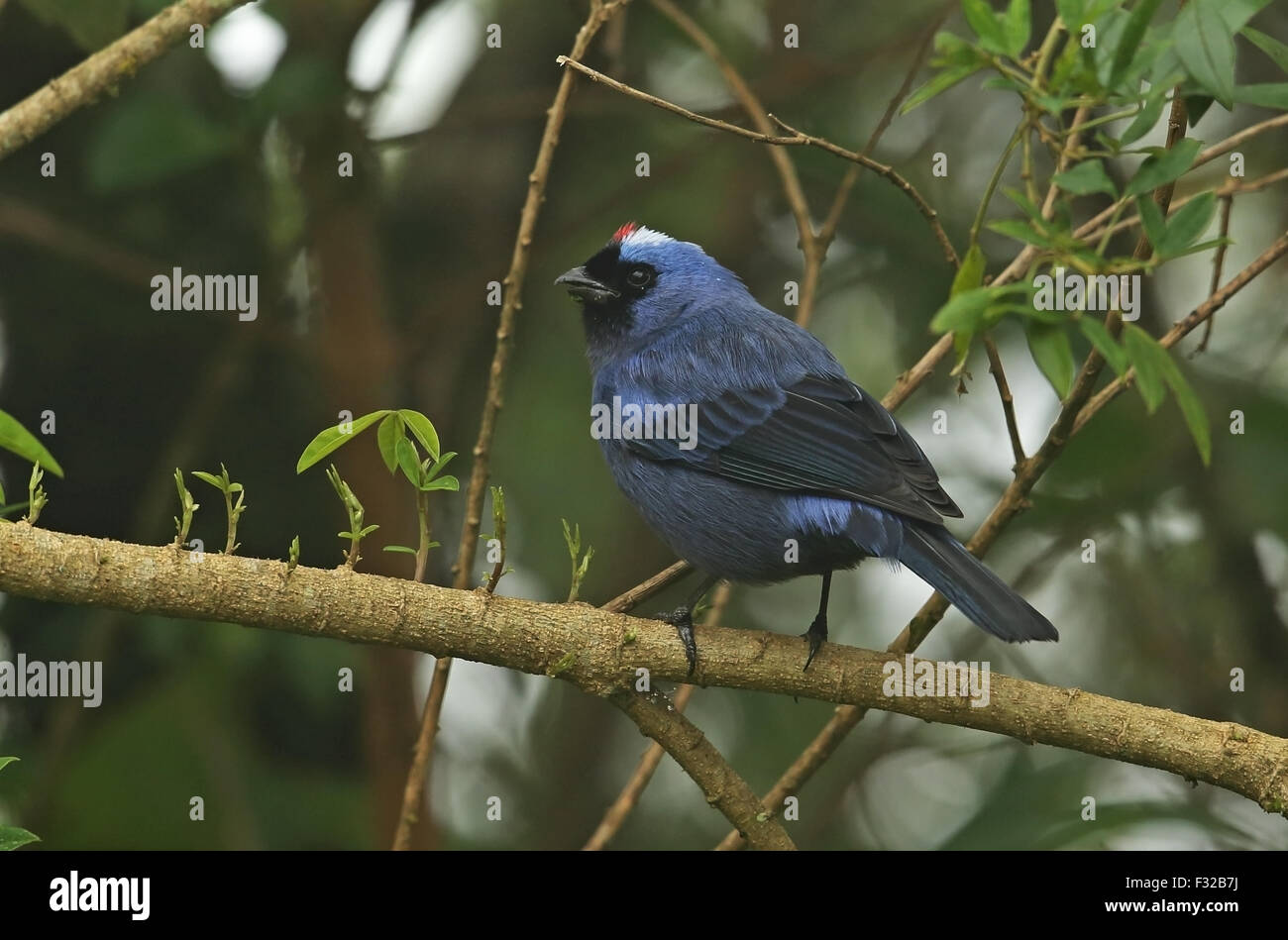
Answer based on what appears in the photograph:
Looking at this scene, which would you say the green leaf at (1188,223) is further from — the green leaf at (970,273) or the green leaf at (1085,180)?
the green leaf at (970,273)

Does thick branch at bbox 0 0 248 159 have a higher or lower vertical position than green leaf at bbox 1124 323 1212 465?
higher

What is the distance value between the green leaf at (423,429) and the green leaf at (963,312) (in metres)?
1.08

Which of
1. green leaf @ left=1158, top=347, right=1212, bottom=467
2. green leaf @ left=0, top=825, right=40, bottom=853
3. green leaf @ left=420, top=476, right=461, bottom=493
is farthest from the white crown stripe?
green leaf @ left=0, top=825, right=40, bottom=853

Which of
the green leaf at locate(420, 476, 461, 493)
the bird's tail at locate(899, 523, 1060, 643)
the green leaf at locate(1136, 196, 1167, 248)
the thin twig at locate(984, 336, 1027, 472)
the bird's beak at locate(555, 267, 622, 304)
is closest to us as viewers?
the green leaf at locate(1136, 196, 1167, 248)

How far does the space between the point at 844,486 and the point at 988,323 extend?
1.57 metres

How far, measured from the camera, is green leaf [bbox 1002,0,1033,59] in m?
2.29

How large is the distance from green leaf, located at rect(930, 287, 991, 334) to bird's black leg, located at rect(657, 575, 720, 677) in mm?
1307

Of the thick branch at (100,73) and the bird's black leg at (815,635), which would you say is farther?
the thick branch at (100,73)

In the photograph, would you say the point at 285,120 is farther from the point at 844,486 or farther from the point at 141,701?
the point at 844,486

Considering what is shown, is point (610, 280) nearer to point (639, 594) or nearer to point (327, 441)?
point (639, 594)

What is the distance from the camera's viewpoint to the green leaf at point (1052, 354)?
7.68 ft

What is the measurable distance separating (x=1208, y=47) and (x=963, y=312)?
0.66 metres

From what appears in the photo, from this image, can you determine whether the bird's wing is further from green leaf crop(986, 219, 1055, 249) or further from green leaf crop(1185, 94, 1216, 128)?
green leaf crop(986, 219, 1055, 249)

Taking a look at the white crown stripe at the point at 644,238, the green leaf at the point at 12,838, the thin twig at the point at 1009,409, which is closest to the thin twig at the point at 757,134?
the thin twig at the point at 1009,409
